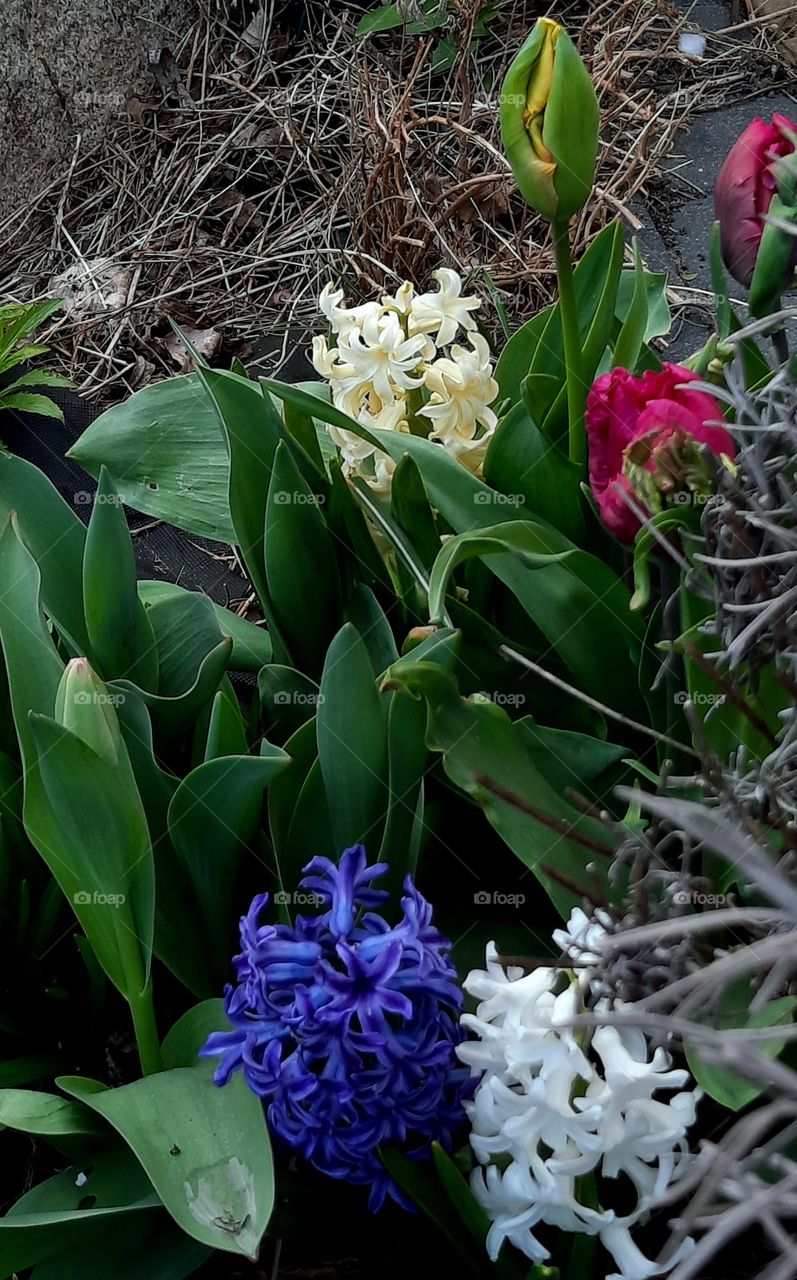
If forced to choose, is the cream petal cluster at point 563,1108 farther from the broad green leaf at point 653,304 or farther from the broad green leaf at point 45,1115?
the broad green leaf at point 653,304

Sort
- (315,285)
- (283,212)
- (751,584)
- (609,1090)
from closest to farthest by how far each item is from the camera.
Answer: (609,1090) < (751,584) < (315,285) < (283,212)

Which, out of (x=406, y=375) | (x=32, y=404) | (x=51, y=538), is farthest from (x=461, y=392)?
(x=32, y=404)

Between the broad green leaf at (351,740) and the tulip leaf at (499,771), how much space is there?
0.09 feet

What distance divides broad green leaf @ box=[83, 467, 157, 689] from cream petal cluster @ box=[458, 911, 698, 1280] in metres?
0.41

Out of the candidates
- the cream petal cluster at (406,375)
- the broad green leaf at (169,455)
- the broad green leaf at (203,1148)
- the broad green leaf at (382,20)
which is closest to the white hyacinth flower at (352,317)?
the cream petal cluster at (406,375)

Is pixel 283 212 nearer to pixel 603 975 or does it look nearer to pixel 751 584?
pixel 751 584

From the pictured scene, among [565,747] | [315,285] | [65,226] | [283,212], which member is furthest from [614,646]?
[65,226]

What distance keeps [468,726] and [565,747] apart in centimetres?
12

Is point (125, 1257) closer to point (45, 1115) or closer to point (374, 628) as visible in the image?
point (45, 1115)

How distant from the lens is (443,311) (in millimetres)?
935

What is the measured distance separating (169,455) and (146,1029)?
56 centimetres

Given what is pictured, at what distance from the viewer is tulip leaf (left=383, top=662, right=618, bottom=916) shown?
0.71 m

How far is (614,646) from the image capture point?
0.90m

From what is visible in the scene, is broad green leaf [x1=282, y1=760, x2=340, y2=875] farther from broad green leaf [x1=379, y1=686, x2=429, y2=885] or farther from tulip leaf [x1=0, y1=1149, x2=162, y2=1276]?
tulip leaf [x1=0, y1=1149, x2=162, y2=1276]
